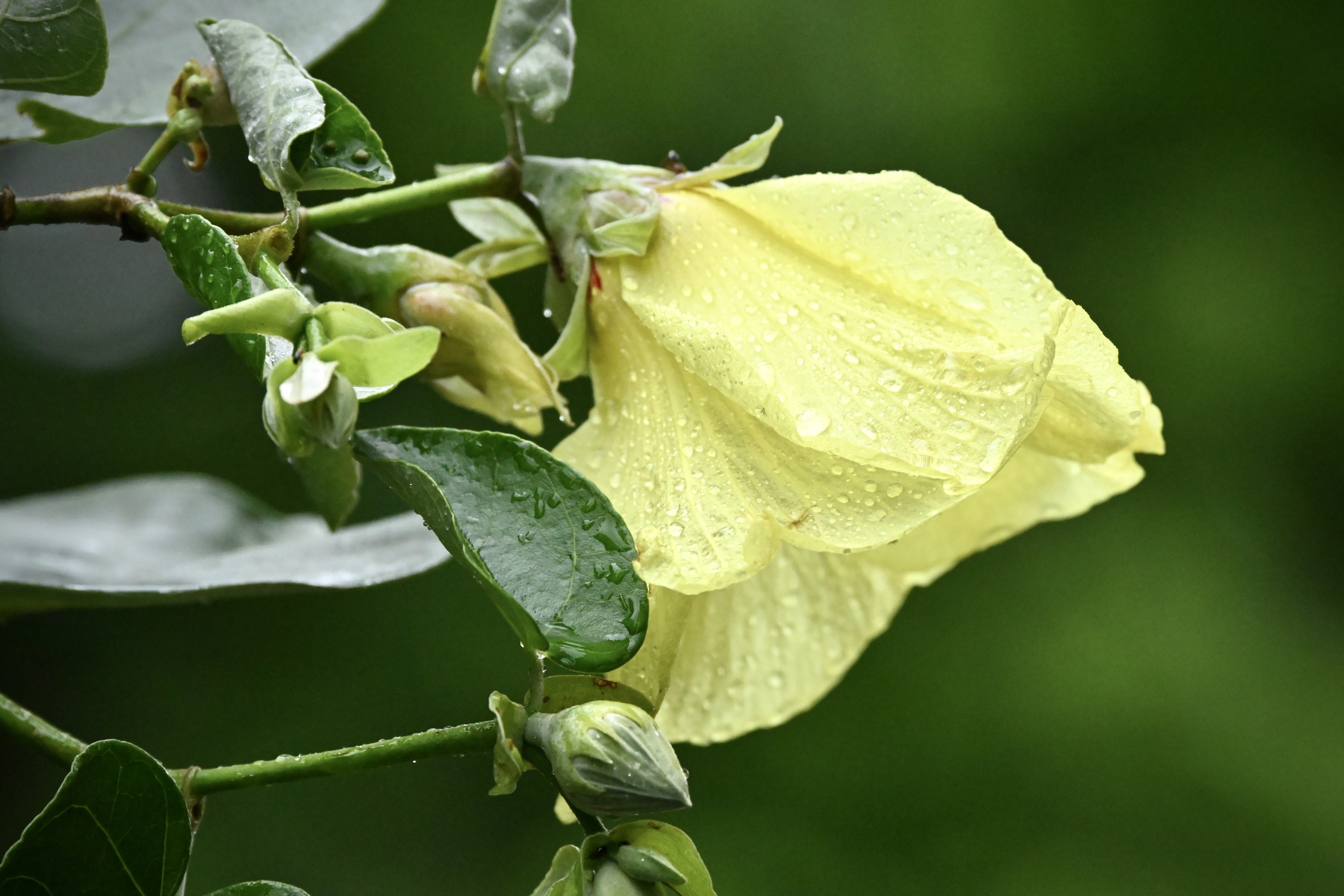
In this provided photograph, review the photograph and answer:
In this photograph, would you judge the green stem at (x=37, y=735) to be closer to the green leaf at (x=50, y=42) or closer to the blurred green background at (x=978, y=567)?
the green leaf at (x=50, y=42)

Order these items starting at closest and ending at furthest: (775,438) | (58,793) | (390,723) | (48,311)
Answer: (58,793) → (775,438) → (390,723) → (48,311)

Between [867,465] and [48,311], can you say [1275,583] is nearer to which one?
[867,465]

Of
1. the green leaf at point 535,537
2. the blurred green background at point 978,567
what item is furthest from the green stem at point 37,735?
the blurred green background at point 978,567

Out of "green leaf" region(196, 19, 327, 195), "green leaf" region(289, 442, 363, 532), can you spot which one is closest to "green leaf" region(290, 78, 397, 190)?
"green leaf" region(196, 19, 327, 195)

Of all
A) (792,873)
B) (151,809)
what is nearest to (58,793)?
(151,809)

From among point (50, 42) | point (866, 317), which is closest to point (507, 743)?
point (866, 317)
